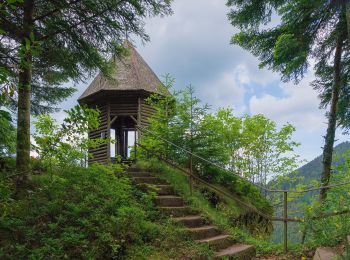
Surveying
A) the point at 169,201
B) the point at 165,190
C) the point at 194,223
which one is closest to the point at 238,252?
the point at 194,223

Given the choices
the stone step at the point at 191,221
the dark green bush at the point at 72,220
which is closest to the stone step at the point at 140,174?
the dark green bush at the point at 72,220

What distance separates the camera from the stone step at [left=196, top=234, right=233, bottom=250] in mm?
6113

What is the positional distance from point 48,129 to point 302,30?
7.09m

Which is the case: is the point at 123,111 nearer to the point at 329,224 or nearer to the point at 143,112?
the point at 143,112

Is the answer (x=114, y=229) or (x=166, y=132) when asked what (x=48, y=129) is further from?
(x=166, y=132)

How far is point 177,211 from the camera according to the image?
707 centimetres

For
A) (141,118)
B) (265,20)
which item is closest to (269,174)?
(141,118)

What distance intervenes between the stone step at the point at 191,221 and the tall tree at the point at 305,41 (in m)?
3.16

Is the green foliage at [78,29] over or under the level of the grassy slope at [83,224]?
over

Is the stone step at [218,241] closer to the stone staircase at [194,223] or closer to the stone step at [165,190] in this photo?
the stone staircase at [194,223]

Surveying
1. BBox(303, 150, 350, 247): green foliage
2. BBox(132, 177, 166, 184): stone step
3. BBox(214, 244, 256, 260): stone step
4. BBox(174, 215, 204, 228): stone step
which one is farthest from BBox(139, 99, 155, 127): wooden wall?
BBox(303, 150, 350, 247): green foliage

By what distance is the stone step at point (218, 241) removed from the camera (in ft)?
20.1

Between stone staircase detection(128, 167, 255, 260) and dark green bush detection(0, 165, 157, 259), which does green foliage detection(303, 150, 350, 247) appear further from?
dark green bush detection(0, 165, 157, 259)

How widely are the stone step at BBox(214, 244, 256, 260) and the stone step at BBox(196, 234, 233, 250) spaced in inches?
3.3
